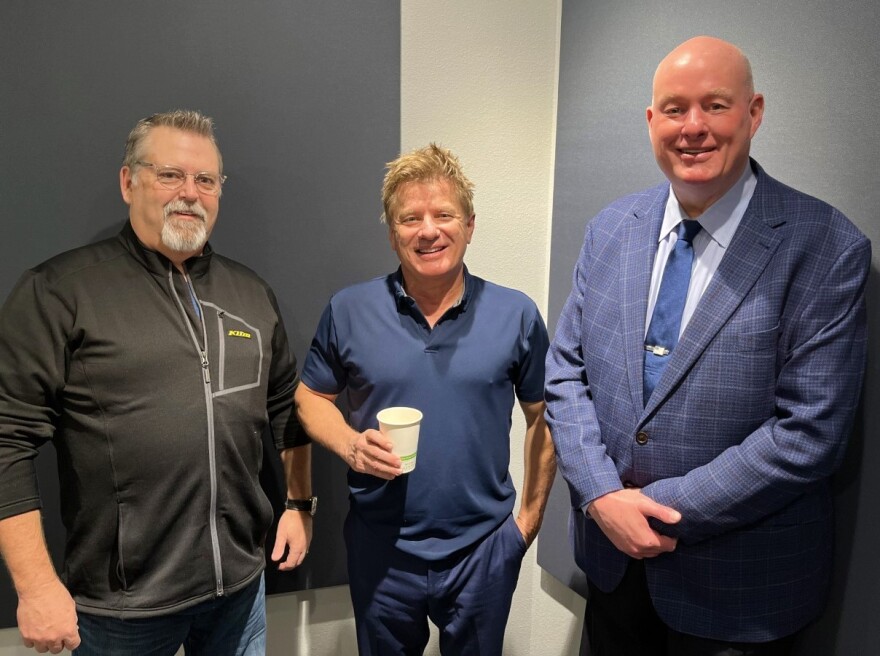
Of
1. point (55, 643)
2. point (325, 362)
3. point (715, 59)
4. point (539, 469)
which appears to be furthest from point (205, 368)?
point (715, 59)

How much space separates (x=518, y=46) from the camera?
2432 mm

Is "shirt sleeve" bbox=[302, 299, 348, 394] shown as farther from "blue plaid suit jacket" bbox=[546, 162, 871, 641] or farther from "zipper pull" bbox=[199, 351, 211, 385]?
"blue plaid suit jacket" bbox=[546, 162, 871, 641]

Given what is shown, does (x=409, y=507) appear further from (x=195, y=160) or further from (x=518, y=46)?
(x=518, y=46)

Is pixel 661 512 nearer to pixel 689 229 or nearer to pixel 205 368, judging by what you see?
pixel 689 229

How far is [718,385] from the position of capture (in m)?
1.41

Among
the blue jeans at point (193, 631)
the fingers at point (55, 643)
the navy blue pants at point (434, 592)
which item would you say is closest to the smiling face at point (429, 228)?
the navy blue pants at point (434, 592)

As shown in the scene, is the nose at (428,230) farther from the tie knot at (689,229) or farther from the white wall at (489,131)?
the white wall at (489,131)

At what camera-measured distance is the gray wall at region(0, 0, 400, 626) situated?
192 cm

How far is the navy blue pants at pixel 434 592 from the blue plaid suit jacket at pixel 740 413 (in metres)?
0.31

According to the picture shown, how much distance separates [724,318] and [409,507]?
34.6 inches

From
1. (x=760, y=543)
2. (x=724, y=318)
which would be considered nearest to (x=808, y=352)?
(x=724, y=318)

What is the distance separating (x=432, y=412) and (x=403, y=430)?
223 millimetres

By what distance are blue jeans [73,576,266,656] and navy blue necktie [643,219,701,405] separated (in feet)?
3.82

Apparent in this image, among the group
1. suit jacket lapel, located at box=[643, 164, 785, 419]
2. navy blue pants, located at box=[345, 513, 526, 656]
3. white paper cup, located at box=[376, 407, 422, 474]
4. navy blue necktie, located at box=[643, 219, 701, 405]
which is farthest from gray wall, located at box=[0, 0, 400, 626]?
suit jacket lapel, located at box=[643, 164, 785, 419]
